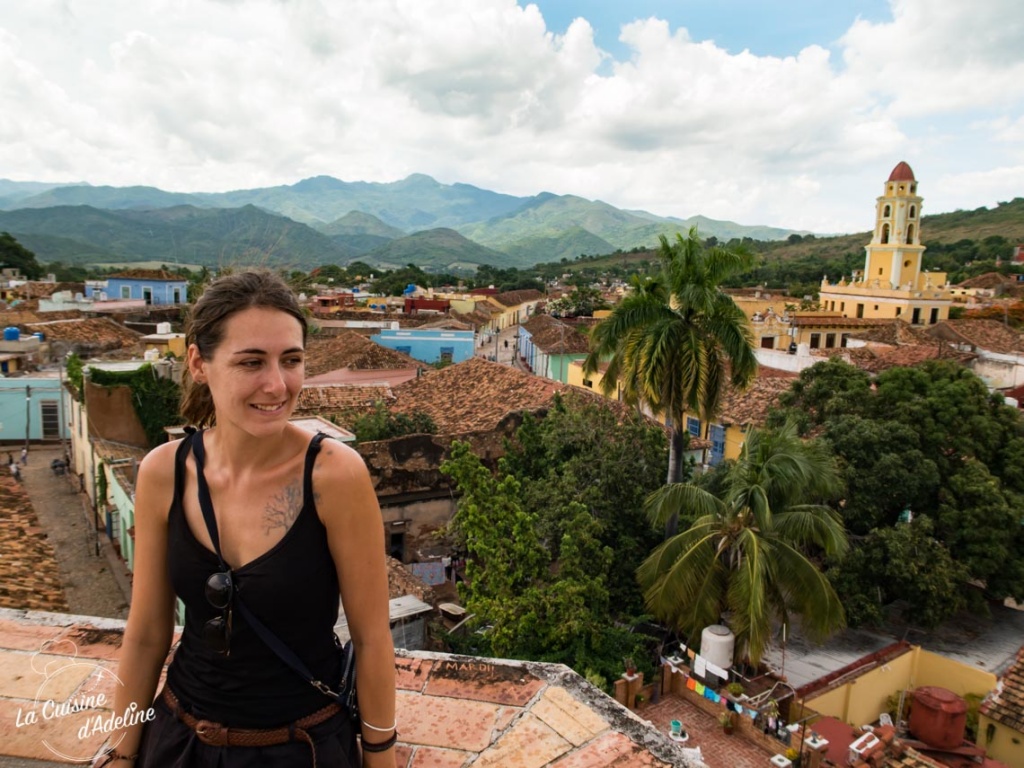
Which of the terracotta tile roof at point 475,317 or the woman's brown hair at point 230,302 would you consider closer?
the woman's brown hair at point 230,302

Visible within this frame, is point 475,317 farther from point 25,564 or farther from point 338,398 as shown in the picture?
point 25,564

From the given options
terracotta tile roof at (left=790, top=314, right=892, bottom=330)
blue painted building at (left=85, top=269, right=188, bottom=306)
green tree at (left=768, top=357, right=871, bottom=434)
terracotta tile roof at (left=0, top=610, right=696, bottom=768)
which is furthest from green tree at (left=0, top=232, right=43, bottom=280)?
terracotta tile roof at (left=0, top=610, right=696, bottom=768)

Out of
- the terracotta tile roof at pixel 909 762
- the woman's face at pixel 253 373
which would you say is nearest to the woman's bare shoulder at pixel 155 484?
the woman's face at pixel 253 373

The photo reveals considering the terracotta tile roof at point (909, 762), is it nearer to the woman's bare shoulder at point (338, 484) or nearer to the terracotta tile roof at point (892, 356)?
the woman's bare shoulder at point (338, 484)

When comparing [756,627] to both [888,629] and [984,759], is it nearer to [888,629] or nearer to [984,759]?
[984,759]

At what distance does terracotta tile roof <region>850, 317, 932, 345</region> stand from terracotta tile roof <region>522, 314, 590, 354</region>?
11.4m

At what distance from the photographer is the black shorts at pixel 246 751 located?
68.6 inches

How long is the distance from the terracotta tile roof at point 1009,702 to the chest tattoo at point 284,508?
11.5 m

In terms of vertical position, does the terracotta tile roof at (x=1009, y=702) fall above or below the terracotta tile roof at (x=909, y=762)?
below

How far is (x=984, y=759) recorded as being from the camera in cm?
926

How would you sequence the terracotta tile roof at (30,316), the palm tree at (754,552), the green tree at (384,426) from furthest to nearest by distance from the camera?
the terracotta tile roof at (30,316)
the green tree at (384,426)
the palm tree at (754,552)

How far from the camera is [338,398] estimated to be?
17797mm

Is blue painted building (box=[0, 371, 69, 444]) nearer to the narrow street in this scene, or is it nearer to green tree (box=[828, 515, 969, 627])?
the narrow street

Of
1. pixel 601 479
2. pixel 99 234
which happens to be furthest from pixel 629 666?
pixel 99 234
